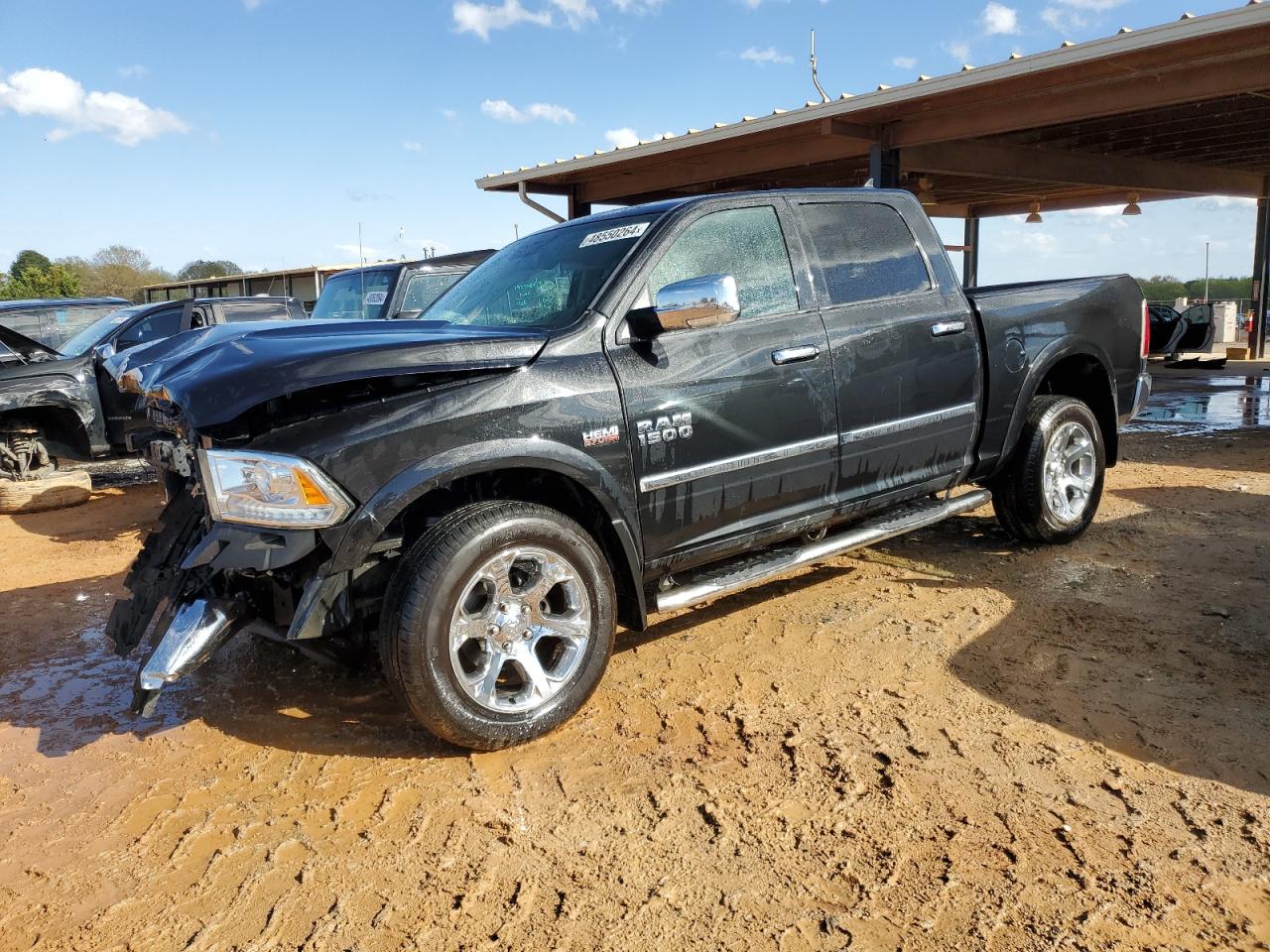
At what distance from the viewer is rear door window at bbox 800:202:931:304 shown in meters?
4.22

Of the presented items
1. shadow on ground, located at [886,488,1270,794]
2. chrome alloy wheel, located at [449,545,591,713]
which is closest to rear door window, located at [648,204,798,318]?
chrome alloy wheel, located at [449,545,591,713]

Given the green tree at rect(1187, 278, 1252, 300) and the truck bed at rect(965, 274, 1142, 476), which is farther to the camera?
the green tree at rect(1187, 278, 1252, 300)

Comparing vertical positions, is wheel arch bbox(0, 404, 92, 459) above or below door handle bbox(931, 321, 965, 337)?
below

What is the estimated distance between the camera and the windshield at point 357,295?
8.98 m

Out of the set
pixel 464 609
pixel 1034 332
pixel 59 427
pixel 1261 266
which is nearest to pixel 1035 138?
pixel 1261 266

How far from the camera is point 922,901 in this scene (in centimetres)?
233

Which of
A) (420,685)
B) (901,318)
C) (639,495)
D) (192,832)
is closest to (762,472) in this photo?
(639,495)

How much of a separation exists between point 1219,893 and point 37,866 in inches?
129

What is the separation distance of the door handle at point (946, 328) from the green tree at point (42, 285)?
3733 centimetres

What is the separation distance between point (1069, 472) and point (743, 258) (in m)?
2.76

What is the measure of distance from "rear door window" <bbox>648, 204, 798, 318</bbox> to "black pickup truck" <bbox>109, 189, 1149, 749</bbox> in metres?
0.01

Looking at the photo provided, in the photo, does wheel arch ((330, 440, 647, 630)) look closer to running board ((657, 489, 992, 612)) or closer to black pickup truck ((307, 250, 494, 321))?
running board ((657, 489, 992, 612))

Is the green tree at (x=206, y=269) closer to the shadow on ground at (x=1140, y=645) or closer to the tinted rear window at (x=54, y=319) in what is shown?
the tinted rear window at (x=54, y=319)

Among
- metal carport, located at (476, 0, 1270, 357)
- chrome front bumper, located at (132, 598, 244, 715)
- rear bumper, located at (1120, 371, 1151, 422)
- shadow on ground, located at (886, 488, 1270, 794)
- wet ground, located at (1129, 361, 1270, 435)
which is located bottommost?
wet ground, located at (1129, 361, 1270, 435)
